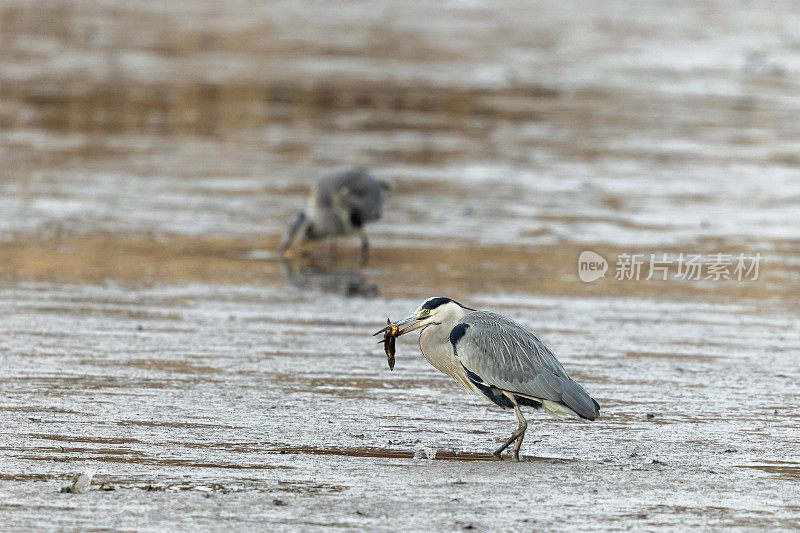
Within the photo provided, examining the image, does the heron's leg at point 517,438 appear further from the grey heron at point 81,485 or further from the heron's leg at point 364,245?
the heron's leg at point 364,245

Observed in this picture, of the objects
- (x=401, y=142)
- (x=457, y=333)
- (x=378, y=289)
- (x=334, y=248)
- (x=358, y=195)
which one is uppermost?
(x=457, y=333)

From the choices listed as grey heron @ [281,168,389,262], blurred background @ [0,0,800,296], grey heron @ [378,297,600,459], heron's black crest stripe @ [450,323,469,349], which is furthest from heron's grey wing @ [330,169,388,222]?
heron's black crest stripe @ [450,323,469,349]

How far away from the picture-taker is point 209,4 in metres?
43.8

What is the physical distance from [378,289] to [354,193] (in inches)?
82.4

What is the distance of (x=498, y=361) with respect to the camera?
806 cm

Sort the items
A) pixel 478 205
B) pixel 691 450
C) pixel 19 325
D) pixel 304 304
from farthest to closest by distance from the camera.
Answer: pixel 478 205 → pixel 304 304 → pixel 19 325 → pixel 691 450

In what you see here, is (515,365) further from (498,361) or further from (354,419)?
(354,419)

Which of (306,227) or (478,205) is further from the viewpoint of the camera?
(478,205)

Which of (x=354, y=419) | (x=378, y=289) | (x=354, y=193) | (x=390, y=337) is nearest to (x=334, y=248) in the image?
(x=354, y=193)

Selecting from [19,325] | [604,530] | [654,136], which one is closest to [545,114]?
[654,136]

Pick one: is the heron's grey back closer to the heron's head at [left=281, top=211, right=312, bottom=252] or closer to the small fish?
the heron's head at [left=281, top=211, right=312, bottom=252]

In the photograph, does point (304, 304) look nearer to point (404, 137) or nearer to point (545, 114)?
point (404, 137)

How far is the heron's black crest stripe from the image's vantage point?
8195 mm

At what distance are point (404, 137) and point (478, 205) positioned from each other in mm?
5135
